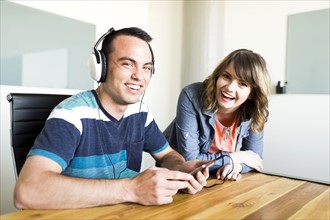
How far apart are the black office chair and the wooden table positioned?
1.59 ft

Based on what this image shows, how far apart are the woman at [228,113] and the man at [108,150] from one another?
0.70 feet

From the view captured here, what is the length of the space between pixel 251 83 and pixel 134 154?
27.6 inches

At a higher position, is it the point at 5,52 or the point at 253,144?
the point at 5,52

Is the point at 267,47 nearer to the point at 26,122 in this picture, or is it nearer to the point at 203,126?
the point at 203,126

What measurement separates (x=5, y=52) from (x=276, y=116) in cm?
245

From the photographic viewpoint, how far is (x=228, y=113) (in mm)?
1578

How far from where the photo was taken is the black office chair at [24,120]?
3.68 feet

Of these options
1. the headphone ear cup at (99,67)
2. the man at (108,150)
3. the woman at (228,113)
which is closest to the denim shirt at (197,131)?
the woman at (228,113)

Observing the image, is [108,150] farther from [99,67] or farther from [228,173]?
[228,173]

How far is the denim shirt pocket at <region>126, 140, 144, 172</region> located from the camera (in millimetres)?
1189

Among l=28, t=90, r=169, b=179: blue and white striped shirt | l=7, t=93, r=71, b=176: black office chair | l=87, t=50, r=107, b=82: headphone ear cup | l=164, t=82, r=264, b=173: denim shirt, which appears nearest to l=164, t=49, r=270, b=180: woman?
l=164, t=82, r=264, b=173: denim shirt

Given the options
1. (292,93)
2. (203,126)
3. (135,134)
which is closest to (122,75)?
(135,134)

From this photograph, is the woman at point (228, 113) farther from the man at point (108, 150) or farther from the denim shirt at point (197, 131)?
the man at point (108, 150)

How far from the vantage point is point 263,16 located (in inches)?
114
